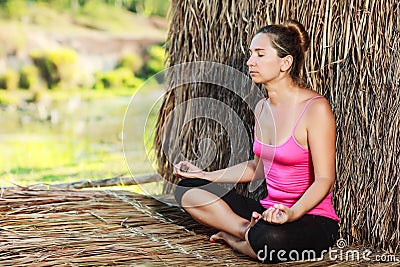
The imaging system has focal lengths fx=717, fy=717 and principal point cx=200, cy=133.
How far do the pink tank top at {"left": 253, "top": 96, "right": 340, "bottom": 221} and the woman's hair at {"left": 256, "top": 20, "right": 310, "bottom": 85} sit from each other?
15cm

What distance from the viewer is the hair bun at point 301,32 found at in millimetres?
2760

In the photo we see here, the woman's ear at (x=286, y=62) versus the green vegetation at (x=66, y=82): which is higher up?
the woman's ear at (x=286, y=62)

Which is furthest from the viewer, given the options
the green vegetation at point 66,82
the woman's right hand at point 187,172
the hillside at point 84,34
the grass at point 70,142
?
the hillside at point 84,34

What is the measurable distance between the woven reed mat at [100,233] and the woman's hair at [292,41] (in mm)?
742

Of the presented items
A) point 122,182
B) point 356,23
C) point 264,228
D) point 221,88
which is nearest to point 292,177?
point 264,228

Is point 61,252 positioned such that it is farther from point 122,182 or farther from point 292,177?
point 122,182

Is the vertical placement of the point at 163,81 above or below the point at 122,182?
above

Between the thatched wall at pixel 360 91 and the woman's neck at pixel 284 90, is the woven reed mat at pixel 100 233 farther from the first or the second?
the woman's neck at pixel 284 90

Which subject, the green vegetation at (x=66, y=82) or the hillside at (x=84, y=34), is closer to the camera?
the green vegetation at (x=66, y=82)

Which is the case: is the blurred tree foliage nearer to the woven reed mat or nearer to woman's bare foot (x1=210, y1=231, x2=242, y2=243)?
the woven reed mat

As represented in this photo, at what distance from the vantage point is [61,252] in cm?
263

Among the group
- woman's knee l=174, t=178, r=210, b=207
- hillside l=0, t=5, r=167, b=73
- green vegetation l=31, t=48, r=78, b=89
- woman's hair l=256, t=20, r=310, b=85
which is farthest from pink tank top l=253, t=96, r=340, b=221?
hillside l=0, t=5, r=167, b=73

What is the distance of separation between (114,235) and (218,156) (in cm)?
82

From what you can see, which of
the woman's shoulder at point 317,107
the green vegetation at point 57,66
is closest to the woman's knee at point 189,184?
the woman's shoulder at point 317,107
